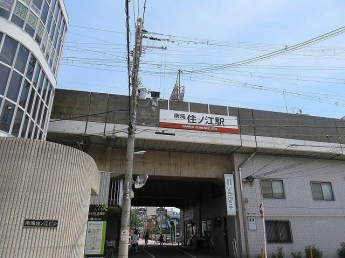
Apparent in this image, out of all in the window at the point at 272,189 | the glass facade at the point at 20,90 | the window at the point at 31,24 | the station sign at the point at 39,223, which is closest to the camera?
the station sign at the point at 39,223

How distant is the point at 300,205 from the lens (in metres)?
19.2

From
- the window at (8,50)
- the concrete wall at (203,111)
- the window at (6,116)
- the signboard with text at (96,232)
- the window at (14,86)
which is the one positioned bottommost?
the signboard with text at (96,232)

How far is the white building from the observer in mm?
10195

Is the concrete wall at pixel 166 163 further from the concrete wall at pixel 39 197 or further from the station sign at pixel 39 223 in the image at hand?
the station sign at pixel 39 223

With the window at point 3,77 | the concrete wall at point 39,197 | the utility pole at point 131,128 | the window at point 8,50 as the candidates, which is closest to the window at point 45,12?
the window at point 8,50

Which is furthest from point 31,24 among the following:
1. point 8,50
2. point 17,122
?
point 17,122

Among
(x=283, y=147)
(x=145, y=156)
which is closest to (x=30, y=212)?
(x=145, y=156)

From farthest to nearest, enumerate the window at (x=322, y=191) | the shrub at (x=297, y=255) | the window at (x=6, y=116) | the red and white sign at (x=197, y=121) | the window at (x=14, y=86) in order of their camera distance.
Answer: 1. the window at (x=322, y=191)
2. the red and white sign at (x=197, y=121)
3. the shrub at (x=297, y=255)
4. the window at (x=14, y=86)
5. the window at (x=6, y=116)

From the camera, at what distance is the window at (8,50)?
33.2 feet

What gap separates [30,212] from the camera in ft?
24.2

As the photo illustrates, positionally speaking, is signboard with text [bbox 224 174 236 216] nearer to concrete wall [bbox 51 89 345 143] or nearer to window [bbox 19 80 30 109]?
concrete wall [bbox 51 89 345 143]

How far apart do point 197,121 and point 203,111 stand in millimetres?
1005

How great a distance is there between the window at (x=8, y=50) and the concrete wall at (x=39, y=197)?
161 inches

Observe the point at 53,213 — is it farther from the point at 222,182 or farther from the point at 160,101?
the point at 222,182
